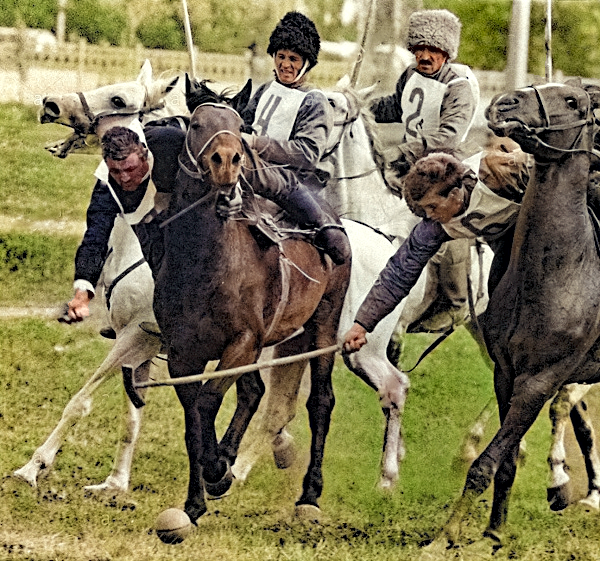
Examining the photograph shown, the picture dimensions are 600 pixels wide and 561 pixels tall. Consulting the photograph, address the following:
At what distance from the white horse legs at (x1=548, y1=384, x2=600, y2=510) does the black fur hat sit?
99.0 inches

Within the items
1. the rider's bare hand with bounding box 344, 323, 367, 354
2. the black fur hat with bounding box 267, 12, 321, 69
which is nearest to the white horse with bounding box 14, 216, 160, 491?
the rider's bare hand with bounding box 344, 323, 367, 354

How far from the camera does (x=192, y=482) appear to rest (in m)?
7.24

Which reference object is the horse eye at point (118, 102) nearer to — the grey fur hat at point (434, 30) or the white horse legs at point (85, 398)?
the white horse legs at point (85, 398)

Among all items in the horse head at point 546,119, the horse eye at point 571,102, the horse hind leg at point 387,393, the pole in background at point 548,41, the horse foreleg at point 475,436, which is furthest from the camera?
the horse foreleg at point 475,436

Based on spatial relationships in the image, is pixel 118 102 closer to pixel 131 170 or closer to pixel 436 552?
pixel 131 170

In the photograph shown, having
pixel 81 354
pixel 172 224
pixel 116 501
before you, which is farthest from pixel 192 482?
pixel 172 224

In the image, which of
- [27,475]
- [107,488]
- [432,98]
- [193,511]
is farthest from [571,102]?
[27,475]

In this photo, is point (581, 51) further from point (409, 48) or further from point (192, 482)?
point (192, 482)

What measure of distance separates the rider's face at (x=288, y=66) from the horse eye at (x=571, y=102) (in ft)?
4.64

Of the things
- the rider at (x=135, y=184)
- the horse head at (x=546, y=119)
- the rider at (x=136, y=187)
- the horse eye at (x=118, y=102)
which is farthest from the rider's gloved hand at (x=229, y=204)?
the horse head at (x=546, y=119)

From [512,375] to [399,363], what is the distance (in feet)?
2.51

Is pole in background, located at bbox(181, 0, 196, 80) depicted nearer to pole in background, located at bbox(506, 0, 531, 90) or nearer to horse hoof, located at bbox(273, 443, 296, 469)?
pole in background, located at bbox(506, 0, 531, 90)

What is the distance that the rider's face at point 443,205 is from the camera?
23.7 ft

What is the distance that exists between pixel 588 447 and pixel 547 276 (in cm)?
151
